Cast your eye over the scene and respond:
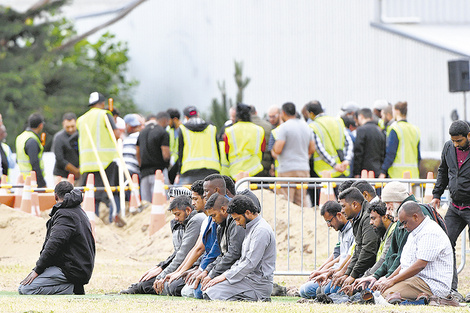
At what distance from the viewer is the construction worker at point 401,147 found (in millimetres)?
17406

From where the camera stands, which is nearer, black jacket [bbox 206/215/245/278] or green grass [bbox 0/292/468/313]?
green grass [bbox 0/292/468/313]

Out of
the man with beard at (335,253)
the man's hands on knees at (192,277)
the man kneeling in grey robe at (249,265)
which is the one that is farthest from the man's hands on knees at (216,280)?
the man with beard at (335,253)

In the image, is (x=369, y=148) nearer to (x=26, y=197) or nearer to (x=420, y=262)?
(x=26, y=197)

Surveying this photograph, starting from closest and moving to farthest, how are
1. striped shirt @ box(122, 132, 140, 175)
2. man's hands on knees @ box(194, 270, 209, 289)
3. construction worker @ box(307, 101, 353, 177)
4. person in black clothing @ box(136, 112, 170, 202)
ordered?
man's hands on knees @ box(194, 270, 209, 289) → construction worker @ box(307, 101, 353, 177) → person in black clothing @ box(136, 112, 170, 202) → striped shirt @ box(122, 132, 140, 175)

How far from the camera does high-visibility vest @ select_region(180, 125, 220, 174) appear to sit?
17438mm

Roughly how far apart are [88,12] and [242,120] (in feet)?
93.9

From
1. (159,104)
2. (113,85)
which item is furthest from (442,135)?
(113,85)

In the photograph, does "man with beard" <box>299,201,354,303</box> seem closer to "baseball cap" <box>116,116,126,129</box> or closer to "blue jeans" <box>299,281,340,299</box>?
"blue jeans" <box>299,281,340,299</box>

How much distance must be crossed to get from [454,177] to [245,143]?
5.79 m

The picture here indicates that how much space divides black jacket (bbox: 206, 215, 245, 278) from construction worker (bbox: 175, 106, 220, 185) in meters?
5.76

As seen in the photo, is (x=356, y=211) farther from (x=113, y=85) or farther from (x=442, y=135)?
(x=113, y=85)

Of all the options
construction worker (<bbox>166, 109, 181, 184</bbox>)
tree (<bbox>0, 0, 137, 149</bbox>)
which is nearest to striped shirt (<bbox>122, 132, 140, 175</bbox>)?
construction worker (<bbox>166, 109, 181, 184</bbox>)

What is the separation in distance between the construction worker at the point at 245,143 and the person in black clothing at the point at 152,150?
6.27 feet

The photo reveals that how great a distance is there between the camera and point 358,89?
33.3 m
